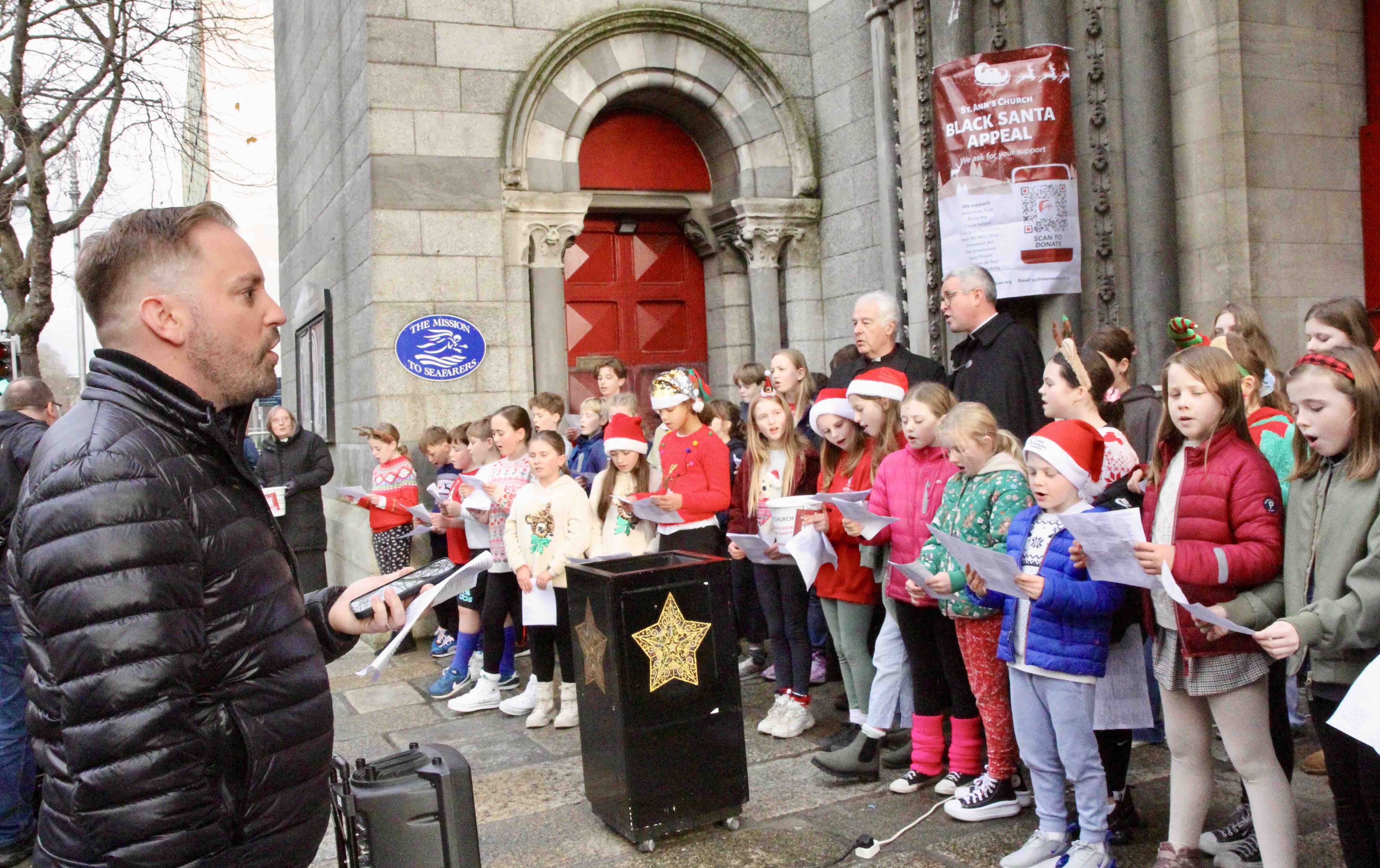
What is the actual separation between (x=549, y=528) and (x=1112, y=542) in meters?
3.66

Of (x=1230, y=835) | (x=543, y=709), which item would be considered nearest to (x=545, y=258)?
(x=543, y=709)

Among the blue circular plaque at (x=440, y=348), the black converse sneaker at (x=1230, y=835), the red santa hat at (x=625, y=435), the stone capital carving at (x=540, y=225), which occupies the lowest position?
the black converse sneaker at (x=1230, y=835)

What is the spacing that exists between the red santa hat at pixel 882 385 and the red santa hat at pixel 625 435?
62.4 inches

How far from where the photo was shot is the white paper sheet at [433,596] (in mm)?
2463

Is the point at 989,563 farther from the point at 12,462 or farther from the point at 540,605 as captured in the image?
the point at 12,462

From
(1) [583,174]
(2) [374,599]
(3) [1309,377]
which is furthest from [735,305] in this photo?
(2) [374,599]

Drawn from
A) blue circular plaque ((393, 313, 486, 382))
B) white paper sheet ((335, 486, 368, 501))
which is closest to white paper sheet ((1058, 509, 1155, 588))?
white paper sheet ((335, 486, 368, 501))

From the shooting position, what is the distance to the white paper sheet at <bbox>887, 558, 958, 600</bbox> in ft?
13.9

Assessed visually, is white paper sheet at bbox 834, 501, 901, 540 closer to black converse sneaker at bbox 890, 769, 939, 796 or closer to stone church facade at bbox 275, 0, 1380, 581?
black converse sneaker at bbox 890, 769, 939, 796

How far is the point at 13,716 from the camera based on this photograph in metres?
4.95

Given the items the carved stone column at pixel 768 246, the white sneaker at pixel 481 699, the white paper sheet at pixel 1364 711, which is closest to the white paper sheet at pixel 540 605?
the white sneaker at pixel 481 699

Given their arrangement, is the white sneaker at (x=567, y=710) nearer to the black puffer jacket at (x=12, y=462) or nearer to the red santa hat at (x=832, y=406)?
the red santa hat at (x=832, y=406)

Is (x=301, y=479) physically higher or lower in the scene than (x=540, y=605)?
higher

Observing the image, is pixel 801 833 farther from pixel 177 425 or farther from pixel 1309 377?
pixel 177 425
